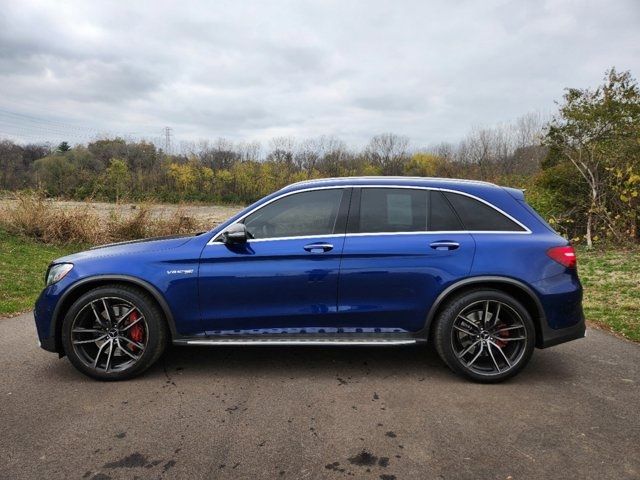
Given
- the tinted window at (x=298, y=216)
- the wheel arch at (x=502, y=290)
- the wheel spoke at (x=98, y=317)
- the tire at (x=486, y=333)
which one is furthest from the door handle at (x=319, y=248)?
the wheel spoke at (x=98, y=317)

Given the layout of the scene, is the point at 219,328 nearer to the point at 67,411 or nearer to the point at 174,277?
the point at 174,277

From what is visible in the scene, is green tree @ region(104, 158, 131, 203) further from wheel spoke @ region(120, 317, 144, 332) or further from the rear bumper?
the rear bumper

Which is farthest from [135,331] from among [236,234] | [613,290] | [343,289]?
Answer: [613,290]

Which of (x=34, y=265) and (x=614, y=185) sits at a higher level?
(x=614, y=185)

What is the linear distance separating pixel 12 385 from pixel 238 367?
184 cm

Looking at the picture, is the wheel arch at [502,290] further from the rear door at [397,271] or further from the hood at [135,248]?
the hood at [135,248]

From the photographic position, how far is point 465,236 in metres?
3.86

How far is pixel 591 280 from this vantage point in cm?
860

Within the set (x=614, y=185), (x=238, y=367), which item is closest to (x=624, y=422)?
(x=238, y=367)

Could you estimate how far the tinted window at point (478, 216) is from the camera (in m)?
3.91

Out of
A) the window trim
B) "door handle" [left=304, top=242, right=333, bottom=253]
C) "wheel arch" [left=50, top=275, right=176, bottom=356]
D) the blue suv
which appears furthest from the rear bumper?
"wheel arch" [left=50, top=275, right=176, bottom=356]

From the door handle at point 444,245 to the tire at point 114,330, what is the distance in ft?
7.69

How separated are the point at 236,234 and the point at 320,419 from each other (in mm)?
1559

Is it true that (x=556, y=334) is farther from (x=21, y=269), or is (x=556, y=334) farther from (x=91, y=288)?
(x=21, y=269)
